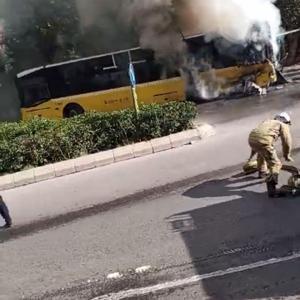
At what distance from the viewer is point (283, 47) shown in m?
21.1

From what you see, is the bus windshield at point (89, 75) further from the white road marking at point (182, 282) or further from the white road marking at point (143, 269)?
the white road marking at point (182, 282)

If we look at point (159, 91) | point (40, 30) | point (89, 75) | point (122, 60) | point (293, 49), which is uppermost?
point (40, 30)

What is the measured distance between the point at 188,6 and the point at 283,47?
368cm

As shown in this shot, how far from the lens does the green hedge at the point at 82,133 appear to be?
1184 cm

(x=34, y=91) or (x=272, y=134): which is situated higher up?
(x=34, y=91)

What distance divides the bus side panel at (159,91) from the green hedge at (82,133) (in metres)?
5.12

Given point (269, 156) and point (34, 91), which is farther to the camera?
point (34, 91)

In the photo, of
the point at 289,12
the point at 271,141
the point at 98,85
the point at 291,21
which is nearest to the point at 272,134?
the point at 271,141

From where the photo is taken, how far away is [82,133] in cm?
1228

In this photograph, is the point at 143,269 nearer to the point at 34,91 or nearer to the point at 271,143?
the point at 271,143

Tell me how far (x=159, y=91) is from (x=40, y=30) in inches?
230

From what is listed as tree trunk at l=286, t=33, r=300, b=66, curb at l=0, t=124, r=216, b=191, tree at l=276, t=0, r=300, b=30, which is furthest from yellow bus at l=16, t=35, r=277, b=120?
curb at l=0, t=124, r=216, b=191

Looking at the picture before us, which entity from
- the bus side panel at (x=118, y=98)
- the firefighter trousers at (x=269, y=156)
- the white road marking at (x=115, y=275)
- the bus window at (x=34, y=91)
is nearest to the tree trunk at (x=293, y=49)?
the bus side panel at (x=118, y=98)

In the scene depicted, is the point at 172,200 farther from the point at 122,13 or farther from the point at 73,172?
the point at 122,13
